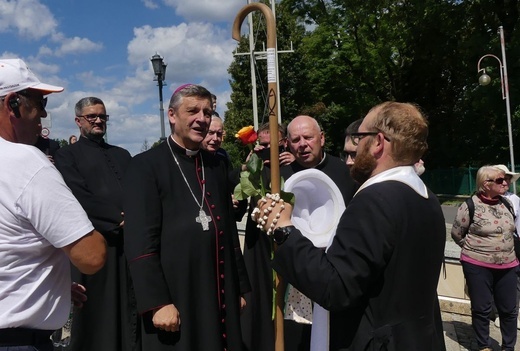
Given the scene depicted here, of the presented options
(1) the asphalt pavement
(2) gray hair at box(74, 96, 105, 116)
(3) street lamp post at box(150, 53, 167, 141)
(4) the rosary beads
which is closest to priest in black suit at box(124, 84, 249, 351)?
(4) the rosary beads

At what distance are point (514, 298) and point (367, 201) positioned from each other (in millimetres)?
3767

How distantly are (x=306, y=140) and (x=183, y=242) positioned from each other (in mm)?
1591

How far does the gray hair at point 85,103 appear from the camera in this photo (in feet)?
14.8

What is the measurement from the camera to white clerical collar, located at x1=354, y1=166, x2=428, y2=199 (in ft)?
6.79

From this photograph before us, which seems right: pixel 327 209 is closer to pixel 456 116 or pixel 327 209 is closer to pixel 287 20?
pixel 456 116

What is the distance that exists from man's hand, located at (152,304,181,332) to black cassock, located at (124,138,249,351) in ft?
0.14

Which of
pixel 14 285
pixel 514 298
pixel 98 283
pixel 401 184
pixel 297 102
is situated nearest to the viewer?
pixel 14 285

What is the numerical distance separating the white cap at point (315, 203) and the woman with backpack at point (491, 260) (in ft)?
9.35

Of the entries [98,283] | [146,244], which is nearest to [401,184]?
[146,244]

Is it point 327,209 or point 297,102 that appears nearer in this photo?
point 327,209

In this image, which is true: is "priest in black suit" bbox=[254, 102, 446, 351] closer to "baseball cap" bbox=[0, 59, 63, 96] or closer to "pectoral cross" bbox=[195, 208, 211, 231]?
"pectoral cross" bbox=[195, 208, 211, 231]

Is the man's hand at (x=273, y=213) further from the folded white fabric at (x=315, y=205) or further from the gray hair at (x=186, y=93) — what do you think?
the gray hair at (x=186, y=93)

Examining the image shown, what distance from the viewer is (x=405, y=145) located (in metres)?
2.12

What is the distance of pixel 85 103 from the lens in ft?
14.8
